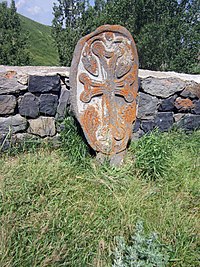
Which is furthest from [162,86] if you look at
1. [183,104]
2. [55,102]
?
[55,102]

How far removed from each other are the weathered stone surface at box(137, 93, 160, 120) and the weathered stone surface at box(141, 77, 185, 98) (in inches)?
2.4

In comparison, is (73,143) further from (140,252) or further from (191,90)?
(191,90)

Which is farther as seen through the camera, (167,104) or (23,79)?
(167,104)

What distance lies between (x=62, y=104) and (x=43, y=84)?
269 millimetres

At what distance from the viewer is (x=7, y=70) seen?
9.04 ft

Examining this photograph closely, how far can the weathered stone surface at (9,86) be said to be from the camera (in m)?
2.68

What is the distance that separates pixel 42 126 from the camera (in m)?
2.91

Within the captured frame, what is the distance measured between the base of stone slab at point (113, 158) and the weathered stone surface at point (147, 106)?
67cm

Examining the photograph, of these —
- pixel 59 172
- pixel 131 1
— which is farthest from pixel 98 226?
pixel 131 1

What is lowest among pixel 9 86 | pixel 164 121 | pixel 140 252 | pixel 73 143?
pixel 140 252

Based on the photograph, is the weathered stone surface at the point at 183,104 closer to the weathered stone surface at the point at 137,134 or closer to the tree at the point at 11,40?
the weathered stone surface at the point at 137,134

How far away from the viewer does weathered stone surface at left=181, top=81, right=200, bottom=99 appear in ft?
11.2

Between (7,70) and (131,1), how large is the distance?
4.53 meters

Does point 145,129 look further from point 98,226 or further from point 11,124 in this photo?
point 98,226
